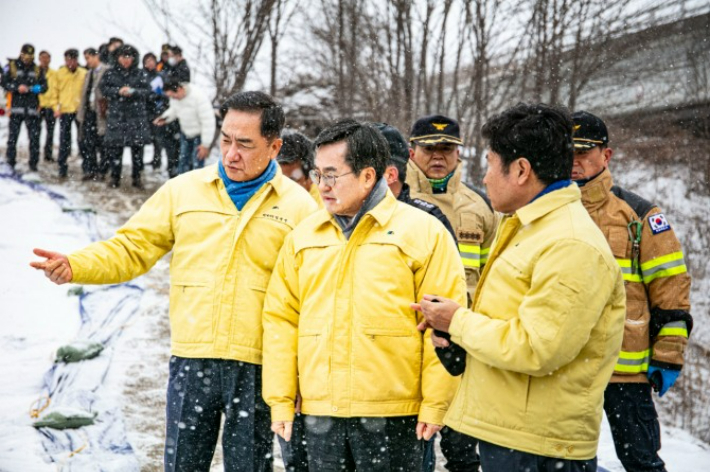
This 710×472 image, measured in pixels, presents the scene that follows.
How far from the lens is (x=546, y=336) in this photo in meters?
2.28

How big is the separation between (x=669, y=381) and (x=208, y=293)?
242 centimetres

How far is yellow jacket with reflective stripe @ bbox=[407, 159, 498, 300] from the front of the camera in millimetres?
4406

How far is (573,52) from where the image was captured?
8492mm

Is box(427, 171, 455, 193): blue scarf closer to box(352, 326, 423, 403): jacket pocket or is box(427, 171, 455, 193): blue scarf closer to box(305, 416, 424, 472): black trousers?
box(352, 326, 423, 403): jacket pocket

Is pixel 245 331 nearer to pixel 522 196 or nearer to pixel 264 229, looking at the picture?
pixel 264 229

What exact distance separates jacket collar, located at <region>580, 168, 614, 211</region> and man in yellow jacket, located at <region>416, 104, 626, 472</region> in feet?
4.50

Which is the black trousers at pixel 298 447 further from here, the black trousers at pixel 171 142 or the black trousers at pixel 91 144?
the black trousers at pixel 91 144

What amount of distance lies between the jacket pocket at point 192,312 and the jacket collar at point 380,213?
0.62m

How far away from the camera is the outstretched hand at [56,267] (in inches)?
115

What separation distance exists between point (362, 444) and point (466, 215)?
204 cm

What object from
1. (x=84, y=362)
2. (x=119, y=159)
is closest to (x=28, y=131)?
(x=119, y=159)

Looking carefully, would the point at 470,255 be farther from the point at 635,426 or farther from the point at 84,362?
the point at 84,362

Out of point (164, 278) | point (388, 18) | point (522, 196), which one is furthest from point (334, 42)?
point (522, 196)

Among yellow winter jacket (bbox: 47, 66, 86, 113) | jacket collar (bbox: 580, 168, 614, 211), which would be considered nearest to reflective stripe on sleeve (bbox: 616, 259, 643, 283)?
jacket collar (bbox: 580, 168, 614, 211)
